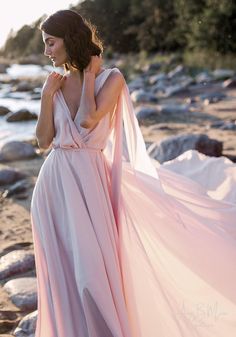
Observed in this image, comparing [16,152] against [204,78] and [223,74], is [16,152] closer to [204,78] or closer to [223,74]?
[204,78]

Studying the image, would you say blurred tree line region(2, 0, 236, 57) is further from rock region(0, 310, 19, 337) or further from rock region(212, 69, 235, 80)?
rock region(0, 310, 19, 337)

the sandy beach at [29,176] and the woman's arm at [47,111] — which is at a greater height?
the woman's arm at [47,111]

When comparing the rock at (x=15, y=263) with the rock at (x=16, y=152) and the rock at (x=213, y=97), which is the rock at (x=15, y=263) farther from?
the rock at (x=213, y=97)

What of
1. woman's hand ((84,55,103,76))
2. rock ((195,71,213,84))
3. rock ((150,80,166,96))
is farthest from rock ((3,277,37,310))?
rock ((195,71,213,84))

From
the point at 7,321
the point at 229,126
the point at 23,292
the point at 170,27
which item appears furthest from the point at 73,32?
the point at 170,27

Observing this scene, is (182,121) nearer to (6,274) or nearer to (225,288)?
(6,274)

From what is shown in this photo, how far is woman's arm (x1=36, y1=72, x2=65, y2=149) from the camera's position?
120 inches

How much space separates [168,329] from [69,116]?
4.03 feet

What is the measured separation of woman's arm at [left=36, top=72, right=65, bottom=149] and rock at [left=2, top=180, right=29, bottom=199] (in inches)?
175

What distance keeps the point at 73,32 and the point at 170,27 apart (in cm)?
3974

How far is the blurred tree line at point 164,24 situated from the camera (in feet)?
99.6

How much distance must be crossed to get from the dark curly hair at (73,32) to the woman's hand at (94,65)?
0.03 meters

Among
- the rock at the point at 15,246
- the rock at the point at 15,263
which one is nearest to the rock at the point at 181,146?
the rock at the point at 15,246

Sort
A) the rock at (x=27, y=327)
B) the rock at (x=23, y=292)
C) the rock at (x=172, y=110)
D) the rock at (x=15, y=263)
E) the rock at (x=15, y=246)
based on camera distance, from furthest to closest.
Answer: the rock at (x=172, y=110)
the rock at (x=15, y=246)
the rock at (x=15, y=263)
the rock at (x=23, y=292)
the rock at (x=27, y=327)
